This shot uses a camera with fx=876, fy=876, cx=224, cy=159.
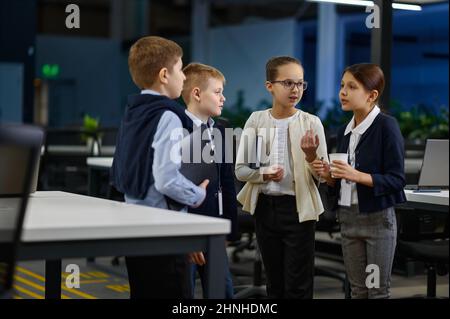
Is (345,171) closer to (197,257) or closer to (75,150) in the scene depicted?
(197,257)

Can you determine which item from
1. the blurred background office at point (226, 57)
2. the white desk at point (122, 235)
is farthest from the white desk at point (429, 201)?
the white desk at point (122, 235)

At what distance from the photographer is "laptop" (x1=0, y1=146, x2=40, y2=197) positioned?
215 cm

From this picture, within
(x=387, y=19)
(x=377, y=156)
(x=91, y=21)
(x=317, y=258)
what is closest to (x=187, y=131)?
(x=377, y=156)

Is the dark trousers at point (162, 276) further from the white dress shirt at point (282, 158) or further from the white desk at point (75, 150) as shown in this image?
the white desk at point (75, 150)

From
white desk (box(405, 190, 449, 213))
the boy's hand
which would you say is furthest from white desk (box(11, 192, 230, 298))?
white desk (box(405, 190, 449, 213))

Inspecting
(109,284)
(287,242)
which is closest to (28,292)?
(109,284)

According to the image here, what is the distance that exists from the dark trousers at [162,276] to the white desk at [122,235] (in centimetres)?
33

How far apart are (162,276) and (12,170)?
72 cm

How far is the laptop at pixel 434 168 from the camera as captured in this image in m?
4.23

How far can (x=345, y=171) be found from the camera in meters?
3.37

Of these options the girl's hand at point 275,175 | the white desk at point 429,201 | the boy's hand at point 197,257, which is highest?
the girl's hand at point 275,175

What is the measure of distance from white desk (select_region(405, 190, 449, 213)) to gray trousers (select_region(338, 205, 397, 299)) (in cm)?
61

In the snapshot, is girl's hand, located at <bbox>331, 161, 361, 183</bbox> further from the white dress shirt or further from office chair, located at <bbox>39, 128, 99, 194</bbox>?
office chair, located at <bbox>39, 128, 99, 194</bbox>
